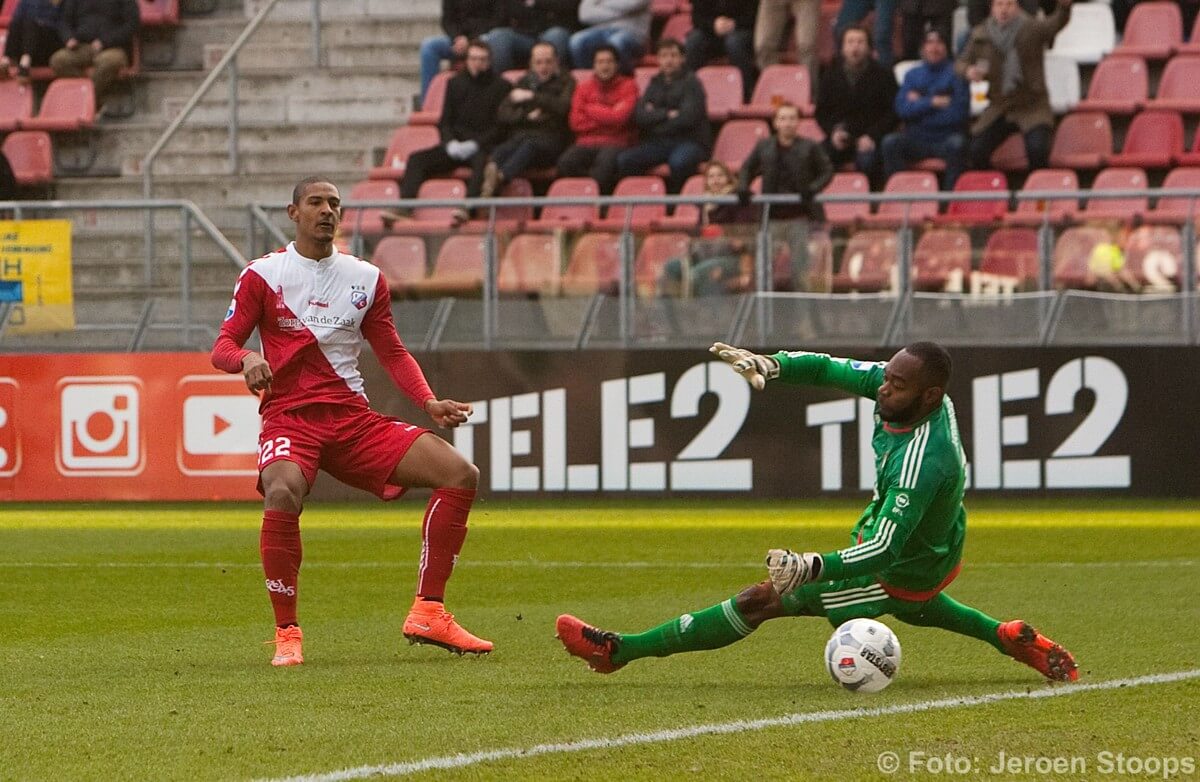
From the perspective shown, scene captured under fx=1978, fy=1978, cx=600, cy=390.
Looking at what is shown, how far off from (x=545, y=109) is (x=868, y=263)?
180 inches

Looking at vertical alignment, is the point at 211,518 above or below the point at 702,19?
below

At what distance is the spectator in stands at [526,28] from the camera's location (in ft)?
65.0

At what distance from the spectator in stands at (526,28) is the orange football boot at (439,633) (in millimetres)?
12988

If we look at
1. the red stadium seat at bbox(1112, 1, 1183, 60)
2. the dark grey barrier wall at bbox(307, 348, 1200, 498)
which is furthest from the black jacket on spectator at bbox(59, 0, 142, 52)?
the red stadium seat at bbox(1112, 1, 1183, 60)

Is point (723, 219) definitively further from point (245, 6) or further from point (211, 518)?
point (245, 6)

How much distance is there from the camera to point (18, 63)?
21750 millimetres

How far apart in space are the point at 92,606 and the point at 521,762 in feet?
15.2

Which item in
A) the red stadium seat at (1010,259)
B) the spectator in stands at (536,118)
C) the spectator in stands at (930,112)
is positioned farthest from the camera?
the spectator in stands at (536,118)

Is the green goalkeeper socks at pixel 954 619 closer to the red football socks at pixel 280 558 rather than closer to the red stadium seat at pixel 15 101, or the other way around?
the red football socks at pixel 280 558

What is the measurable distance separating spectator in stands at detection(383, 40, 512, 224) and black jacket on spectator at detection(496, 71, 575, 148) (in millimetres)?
177

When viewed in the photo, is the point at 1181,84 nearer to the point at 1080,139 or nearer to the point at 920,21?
the point at 1080,139

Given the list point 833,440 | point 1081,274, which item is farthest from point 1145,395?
point 833,440

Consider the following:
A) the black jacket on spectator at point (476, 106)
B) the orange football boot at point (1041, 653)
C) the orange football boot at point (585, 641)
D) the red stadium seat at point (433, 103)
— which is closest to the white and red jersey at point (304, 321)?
the orange football boot at point (585, 641)

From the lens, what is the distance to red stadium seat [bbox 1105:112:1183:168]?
17.8 m
